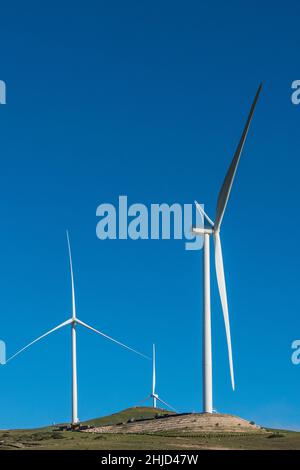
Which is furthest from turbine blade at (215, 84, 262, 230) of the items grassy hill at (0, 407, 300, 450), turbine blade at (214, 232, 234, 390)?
grassy hill at (0, 407, 300, 450)

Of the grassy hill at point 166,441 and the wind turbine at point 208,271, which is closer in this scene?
the grassy hill at point 166,441

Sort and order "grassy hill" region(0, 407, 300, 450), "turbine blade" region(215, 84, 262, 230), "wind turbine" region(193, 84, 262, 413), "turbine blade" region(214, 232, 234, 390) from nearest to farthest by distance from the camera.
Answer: "grassy hill" region(0, 407, 300, 450) < "turbine blade" region(215, 84, 262, 230) < "turbine blade" region(214, 232, 234, 390) < "wind turbine" region(193, 84, 262, 413)

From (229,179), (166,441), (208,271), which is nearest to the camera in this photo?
(166,441)

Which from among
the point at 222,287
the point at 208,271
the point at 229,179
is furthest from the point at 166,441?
the point at 229,179

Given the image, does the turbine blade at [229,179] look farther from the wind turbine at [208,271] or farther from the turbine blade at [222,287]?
the turbine blade at [222,287]

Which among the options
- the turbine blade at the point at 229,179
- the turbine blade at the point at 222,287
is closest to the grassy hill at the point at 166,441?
the turbine blade at the point at 222,287

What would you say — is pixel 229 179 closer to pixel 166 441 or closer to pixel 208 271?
pixel 208 271

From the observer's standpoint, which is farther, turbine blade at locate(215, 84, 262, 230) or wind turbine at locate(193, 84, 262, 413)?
wind turbine at locate(193, 84, 262, 413)

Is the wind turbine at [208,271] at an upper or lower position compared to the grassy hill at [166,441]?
upper

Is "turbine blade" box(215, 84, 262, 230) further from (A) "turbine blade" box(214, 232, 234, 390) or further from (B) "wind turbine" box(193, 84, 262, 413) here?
(A) "turbine blade" box(214, 232, 234, 390)

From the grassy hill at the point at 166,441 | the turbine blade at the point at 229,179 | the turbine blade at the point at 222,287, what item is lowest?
the grassy hill at the point at 166,441
